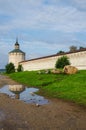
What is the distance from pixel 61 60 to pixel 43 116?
35.9 m

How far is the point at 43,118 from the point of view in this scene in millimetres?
11117

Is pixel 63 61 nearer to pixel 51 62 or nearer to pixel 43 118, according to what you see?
pixel 51 62

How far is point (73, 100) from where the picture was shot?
16.7m

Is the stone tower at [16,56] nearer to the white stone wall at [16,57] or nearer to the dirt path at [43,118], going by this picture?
the white stone wall at [16,57]

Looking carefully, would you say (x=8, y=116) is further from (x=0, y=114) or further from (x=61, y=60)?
(x=61, y=60)

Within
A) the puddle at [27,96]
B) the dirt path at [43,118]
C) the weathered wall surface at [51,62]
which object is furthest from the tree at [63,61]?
the dirt path at [43,118]

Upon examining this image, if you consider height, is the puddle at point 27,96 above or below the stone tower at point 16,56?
below

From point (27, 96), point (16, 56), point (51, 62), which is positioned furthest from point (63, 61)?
point (16, 56)

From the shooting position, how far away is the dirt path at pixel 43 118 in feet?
31.6

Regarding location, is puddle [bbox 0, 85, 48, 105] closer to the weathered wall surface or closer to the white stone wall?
the weathered wall surface

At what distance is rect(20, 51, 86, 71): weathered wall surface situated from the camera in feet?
148

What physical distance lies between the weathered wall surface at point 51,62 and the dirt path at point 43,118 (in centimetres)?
3142

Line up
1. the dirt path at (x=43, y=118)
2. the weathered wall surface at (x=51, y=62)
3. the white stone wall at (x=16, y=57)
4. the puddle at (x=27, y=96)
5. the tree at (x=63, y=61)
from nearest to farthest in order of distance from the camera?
1. the dirt path at (x=43, y=118)
2. the puddle at (x=27, y=96)
3. the weathered wall surface at (x=51, y=62)
4. the tree at (x=63, y=61)
5. the white stone wall at (x=16, y=57)

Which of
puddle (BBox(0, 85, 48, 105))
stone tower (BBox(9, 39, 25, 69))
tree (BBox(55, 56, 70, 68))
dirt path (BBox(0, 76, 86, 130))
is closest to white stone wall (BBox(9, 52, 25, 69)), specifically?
stone tower (BBox(9, 39, 25, 69))
